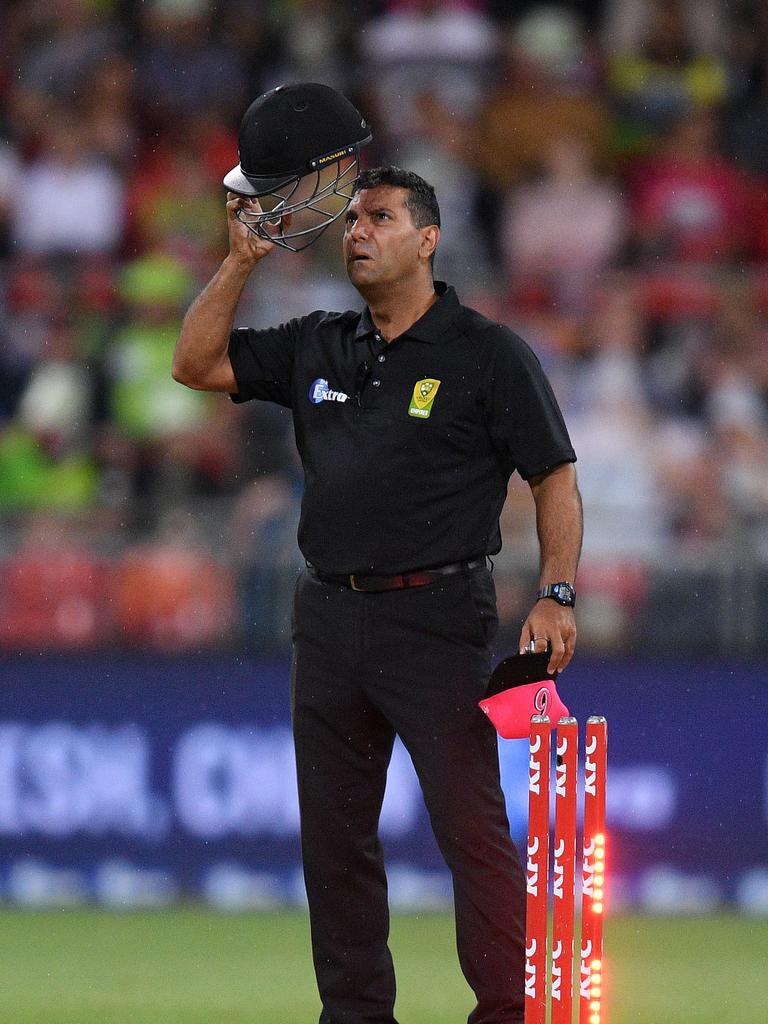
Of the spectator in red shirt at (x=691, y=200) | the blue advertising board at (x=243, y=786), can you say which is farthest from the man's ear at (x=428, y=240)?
the spectator in red shirt at (x=691, y=200)

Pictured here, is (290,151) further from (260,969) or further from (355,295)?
(355,295)

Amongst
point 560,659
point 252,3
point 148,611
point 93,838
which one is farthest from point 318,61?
point 560,659

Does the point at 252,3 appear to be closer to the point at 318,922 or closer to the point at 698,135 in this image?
the point at 698,135

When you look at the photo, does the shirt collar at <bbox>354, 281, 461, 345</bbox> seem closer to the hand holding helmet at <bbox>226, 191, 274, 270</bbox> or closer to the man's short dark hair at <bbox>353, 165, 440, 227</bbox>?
the man's short dark hair at <bbox>353, 165, 440, 227</bbox>

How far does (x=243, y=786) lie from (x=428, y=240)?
3492 millimetres

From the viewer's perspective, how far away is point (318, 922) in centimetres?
504

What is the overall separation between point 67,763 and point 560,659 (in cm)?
370

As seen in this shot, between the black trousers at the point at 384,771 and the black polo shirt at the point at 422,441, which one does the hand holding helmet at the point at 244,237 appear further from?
the black trousers at the point at 384,771

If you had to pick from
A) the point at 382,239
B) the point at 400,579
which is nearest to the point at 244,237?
the point at 382,239

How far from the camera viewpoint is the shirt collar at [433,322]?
16.5 ft

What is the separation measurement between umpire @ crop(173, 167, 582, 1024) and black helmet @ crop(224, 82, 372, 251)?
6 centimetres

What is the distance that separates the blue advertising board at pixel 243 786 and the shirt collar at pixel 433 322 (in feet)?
10.4

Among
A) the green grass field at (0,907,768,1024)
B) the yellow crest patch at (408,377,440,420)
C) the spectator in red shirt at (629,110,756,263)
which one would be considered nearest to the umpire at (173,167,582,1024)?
the yellow crest patch at (408,377,440,420)

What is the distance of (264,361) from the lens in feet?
16.9
